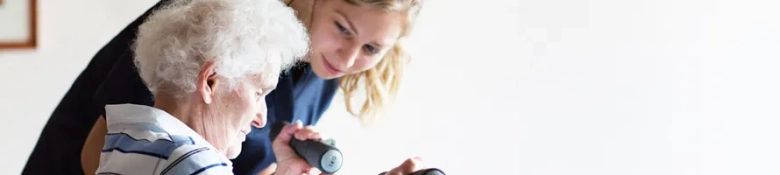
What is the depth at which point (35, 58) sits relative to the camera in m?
1.84

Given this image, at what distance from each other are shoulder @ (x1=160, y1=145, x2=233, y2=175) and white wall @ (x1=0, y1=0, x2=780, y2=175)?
118 centimetres

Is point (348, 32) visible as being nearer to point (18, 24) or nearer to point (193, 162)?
point (193, 162)

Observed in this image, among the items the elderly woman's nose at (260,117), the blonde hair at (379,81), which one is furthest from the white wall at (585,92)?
the elderly woman's nose at (260,117)

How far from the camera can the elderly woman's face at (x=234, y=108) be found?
1.12 meters

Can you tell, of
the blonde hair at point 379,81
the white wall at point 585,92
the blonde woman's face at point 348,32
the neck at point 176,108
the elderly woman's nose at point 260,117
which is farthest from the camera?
the white wall at point 585,92

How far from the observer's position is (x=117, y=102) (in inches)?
47.7

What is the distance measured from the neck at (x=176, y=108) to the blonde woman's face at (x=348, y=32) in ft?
1.29

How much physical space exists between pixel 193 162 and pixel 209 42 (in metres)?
0.15

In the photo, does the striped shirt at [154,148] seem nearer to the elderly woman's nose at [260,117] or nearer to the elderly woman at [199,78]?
the elderly woman at [199,78]

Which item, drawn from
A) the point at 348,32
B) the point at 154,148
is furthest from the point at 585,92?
the point at 154,148

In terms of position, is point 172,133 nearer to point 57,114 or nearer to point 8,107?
point 57,114

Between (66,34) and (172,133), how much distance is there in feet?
2.98

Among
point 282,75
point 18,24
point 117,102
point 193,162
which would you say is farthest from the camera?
point 18,24

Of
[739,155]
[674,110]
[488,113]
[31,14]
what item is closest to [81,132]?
[31,14]
